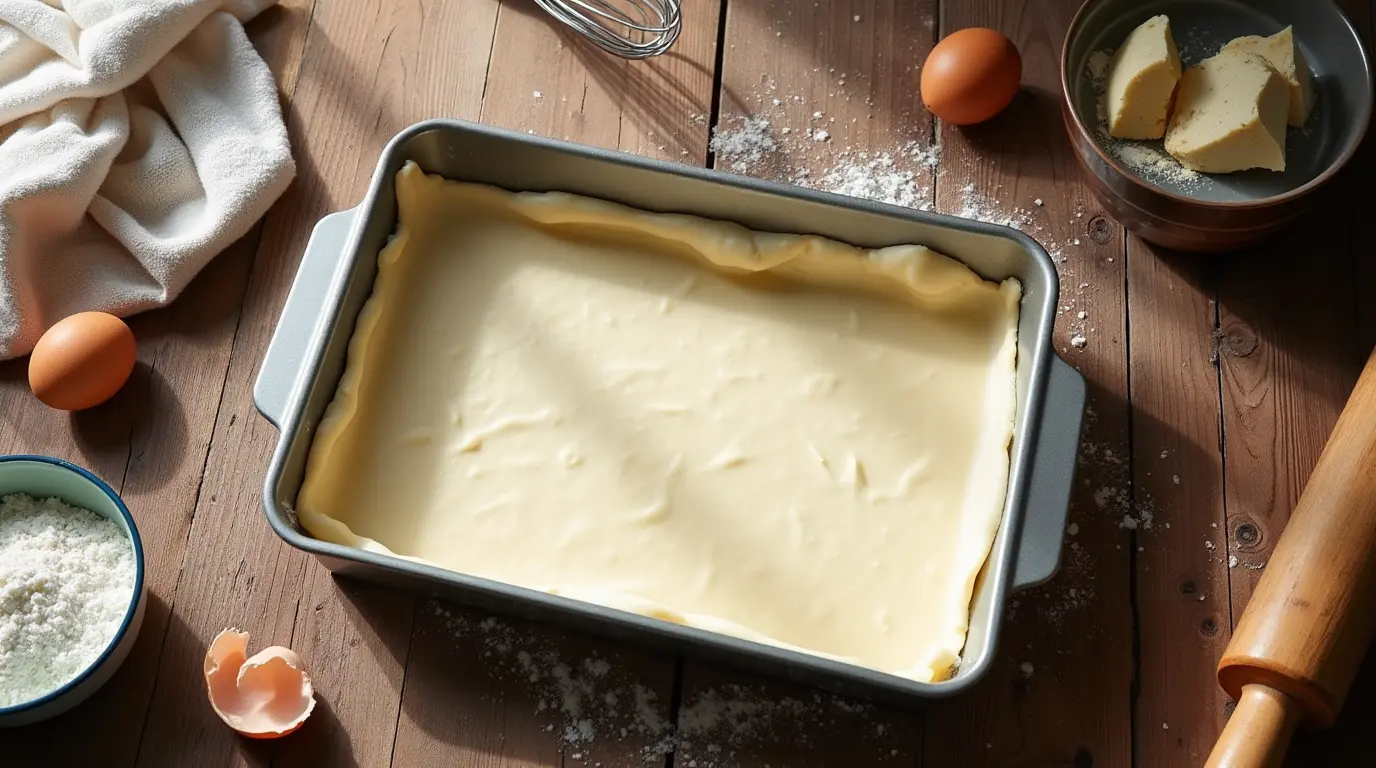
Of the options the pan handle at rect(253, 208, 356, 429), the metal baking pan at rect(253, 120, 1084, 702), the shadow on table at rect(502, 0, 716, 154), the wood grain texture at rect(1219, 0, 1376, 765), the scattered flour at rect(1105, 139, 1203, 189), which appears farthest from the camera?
the shadow on table at rect(502, 0, 716, 154)

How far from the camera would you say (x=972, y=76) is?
140 cm

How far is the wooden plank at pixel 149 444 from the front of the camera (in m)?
1.21

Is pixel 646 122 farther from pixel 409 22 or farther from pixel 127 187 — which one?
pixel 127 187

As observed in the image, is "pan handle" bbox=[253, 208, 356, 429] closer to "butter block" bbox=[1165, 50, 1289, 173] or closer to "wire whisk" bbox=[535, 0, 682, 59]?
"wire whisk" bbox=[535, 0, 682, 59]

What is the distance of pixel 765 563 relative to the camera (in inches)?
46.7

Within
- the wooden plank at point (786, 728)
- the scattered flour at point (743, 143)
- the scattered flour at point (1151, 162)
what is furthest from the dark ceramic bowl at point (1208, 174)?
the wooden plank at point (786, 728)

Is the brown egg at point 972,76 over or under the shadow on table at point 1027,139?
over

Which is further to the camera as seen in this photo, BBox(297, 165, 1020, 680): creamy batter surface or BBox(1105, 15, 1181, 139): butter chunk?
BBox(1105, 15, 1181, 139): butter chunk

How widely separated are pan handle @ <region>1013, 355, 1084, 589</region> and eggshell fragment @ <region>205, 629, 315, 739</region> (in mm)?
707

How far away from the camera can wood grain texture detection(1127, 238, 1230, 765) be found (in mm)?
1202

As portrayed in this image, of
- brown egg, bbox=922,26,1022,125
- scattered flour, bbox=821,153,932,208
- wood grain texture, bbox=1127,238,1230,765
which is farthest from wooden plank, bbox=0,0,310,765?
wood grain texture, bbox=1127,238,1230,765

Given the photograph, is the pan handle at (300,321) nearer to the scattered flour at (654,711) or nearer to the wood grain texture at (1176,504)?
the scattered flour at (654,711)

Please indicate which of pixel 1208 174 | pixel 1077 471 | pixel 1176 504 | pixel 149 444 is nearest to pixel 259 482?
pixel 149 444

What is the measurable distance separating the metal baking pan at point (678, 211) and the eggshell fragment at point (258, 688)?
111mm
